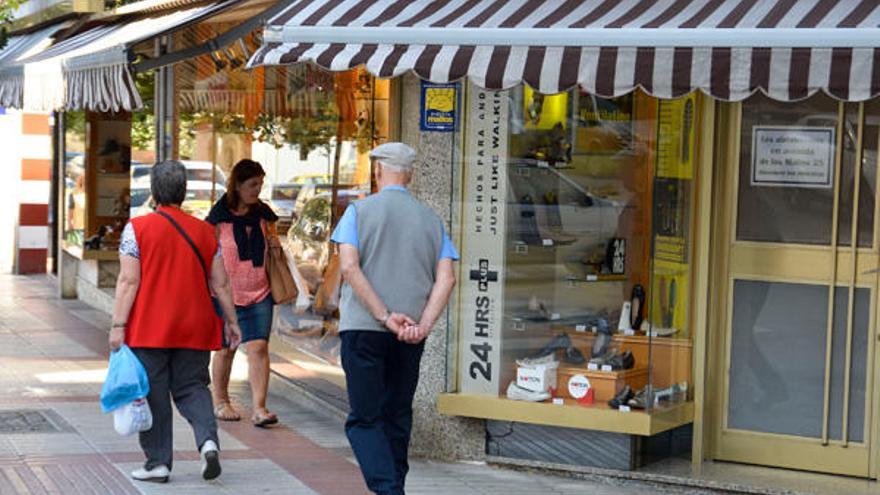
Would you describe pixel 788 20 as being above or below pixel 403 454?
above

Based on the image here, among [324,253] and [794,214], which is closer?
[794,214]

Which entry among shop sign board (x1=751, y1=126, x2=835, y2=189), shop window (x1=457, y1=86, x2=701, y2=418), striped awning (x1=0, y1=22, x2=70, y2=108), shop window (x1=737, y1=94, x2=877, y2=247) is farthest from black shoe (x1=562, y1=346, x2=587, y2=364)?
striped awning (x1=0, y1=22, x2=70, y2=108)

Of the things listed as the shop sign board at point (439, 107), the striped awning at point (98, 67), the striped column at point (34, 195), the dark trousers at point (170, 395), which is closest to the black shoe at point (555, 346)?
the shop sign board at point (439, 107)

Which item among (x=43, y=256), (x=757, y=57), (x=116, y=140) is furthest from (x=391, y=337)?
(x=43, y=256)

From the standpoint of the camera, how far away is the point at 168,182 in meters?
7.32

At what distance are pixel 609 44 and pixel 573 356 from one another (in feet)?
7.42

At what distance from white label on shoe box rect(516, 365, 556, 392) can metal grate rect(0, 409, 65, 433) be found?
276cm

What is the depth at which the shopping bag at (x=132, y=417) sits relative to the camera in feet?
23.4

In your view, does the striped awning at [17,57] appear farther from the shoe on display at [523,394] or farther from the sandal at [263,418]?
the shoe on display at [523,394]

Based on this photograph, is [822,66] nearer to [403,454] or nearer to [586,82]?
[586,82]

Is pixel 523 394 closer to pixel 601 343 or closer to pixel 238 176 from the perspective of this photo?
pixel 601 343

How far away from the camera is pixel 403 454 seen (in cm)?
652

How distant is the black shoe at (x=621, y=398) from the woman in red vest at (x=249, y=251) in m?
2.32

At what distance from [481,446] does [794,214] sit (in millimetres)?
2086
